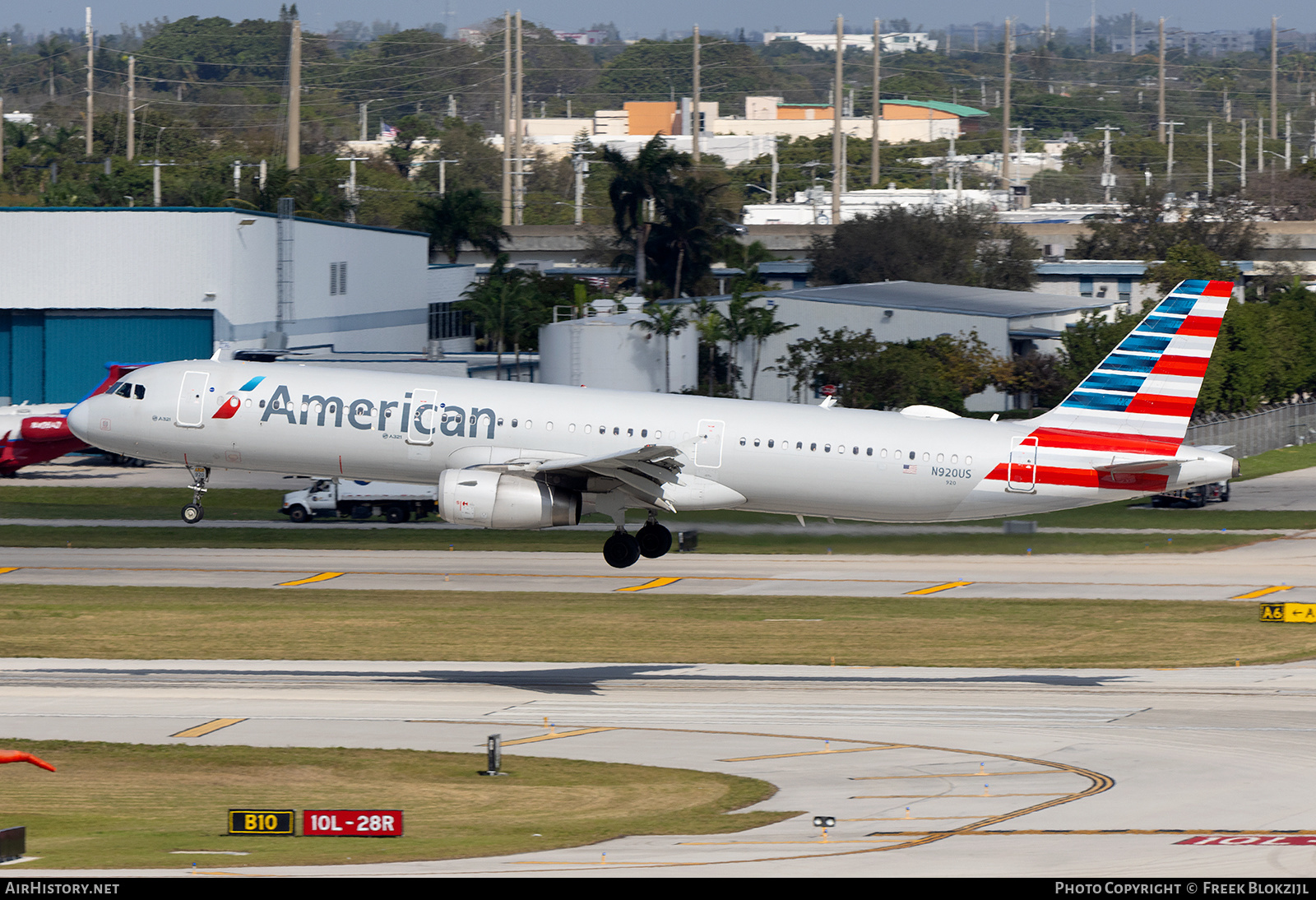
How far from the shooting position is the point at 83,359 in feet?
308

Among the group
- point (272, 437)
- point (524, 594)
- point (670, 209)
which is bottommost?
point (524, 594)

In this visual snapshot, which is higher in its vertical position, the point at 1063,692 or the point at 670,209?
the point at 670,209

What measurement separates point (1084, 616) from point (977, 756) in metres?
21.0

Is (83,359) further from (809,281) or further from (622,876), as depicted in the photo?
(809,281)

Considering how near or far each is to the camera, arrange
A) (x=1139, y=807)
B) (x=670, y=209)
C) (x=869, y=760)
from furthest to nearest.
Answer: (x=670, y=209)
(x=869, y=760)
(x=1139, y=807)

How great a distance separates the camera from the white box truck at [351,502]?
78.1 metres

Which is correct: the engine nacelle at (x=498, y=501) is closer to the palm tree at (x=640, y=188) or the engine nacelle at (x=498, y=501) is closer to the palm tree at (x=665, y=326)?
the palm tree at (x=665, y=326)

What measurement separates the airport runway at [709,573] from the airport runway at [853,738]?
43.4 ft

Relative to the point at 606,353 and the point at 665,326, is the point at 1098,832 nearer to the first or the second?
the point at 606,353

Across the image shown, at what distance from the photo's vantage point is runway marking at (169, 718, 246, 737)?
3818 cm

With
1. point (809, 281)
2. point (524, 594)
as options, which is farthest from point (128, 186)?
point (524, 594)

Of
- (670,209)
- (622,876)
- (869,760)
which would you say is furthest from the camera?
(670,209)

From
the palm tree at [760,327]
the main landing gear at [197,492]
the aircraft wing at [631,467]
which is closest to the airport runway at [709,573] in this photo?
the main landing gear at [197,492]

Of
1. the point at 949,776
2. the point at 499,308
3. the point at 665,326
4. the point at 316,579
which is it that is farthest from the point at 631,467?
the point at 499,308
